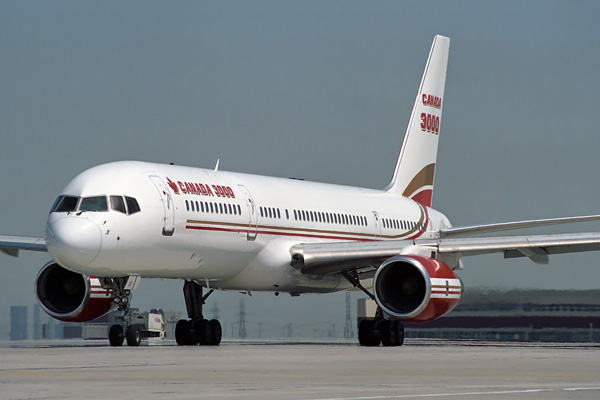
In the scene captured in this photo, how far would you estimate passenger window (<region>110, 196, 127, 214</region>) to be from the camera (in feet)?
74.9

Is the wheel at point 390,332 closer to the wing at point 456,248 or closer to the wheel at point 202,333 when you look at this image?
the wing at point 456,248

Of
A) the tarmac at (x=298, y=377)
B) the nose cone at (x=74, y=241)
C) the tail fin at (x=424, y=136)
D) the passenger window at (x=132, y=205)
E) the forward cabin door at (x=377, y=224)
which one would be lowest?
the tarmac at (x=298, y=377)

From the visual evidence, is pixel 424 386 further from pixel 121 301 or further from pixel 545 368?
pixel 121 301

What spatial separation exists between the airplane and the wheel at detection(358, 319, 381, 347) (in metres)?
0.02

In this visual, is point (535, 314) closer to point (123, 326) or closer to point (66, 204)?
point (123, 326)

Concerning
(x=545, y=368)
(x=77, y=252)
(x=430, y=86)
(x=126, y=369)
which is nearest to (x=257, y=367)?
(x=126, y=369)

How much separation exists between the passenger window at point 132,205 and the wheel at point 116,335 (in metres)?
2.41

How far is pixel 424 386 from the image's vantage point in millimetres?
10930

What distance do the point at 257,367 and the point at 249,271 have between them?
1212 centimetres

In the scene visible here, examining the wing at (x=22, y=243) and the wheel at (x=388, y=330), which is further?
the wing at (x=22, y=243)

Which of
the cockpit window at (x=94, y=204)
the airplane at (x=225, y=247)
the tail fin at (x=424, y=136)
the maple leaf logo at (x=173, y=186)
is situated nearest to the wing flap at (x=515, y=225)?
the airplane at (x=225, y=247)

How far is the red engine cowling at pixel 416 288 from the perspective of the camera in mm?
23781

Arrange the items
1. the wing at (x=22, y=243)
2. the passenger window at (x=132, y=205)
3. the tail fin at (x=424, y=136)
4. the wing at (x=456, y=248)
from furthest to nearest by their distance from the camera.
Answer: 1. the tail fin at (x=424, y=136)
2. the wing at (x=22, y=243)
3. the wing at (x=456, y=248)
4. the passenger window at (x=132, y=205)

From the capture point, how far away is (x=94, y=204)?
22828 mm
